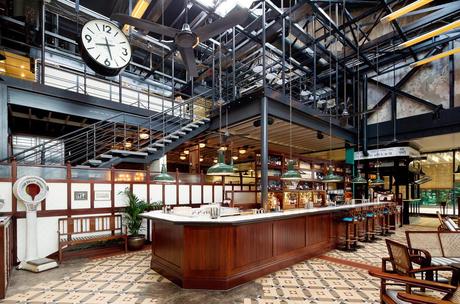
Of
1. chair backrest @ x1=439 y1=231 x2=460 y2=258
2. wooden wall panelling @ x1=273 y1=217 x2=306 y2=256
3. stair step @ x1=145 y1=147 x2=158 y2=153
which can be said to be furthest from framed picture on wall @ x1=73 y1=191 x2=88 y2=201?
chair backrest @ x1=439 y1=231 x2=460 y2=258

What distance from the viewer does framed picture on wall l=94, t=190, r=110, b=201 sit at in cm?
632

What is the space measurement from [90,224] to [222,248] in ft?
12.3

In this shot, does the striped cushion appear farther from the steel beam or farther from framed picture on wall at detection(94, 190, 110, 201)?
the steel beam

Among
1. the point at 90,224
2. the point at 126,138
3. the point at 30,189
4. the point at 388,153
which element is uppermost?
the point at 126,138

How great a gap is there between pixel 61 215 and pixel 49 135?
6198mm

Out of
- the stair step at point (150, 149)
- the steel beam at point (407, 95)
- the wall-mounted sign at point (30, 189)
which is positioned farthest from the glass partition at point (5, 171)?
the steel beam at point (407, 95)

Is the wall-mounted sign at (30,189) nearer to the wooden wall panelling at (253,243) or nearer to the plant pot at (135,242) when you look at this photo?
the plant pot at (135,242)

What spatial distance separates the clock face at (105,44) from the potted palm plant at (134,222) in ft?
10.9

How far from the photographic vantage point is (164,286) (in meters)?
4.15

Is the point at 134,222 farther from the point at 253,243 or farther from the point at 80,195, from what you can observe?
the point at 253,243

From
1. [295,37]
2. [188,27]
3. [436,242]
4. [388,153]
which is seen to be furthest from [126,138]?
[388,153]

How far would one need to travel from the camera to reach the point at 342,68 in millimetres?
10633

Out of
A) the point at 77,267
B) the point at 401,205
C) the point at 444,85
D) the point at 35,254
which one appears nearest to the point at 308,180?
the point at 401,205

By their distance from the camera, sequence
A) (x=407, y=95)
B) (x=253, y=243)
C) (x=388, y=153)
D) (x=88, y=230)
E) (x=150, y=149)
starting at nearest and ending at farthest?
(x=253, y=243) → (x=88, y=230) → (x=150, y=149) → (x=407, y=95) → (x=388, y=153)
